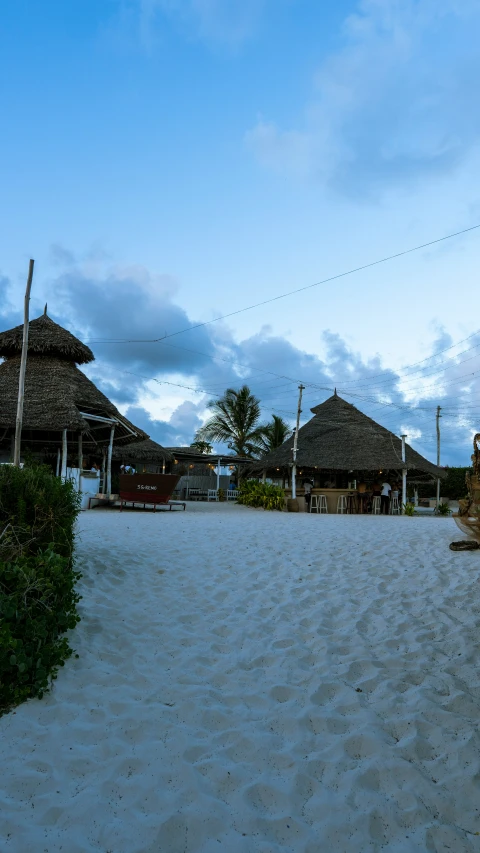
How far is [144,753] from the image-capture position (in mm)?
3020

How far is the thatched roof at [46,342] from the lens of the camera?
16.9 metres

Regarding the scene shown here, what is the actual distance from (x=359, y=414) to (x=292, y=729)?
22.9 m

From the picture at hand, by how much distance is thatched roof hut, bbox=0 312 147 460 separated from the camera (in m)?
14.8

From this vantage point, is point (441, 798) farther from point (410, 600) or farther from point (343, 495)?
point (343, 495)

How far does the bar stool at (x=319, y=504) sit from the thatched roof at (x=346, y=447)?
2012mm

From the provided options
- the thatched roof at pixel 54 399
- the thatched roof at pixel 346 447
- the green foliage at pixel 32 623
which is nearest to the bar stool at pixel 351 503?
the thatched roof at pixel 346 447

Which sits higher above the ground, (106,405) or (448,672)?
(106,405)

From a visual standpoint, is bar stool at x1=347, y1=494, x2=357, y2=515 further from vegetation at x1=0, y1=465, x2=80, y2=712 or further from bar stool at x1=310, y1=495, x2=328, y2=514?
vegetation at x1=0, y1=465, x2=80, y2=712

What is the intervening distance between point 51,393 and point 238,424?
18.3m

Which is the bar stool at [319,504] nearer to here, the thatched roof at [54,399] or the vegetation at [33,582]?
the thatched roof at [54,399]

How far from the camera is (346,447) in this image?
Result: 22.8 meters

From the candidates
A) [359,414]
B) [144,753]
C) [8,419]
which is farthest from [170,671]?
[359,414]

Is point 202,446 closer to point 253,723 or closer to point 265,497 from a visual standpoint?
point 265,497

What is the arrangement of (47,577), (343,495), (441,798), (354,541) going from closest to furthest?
(441,798) < (47,577) < (354,541) < (343,495)
